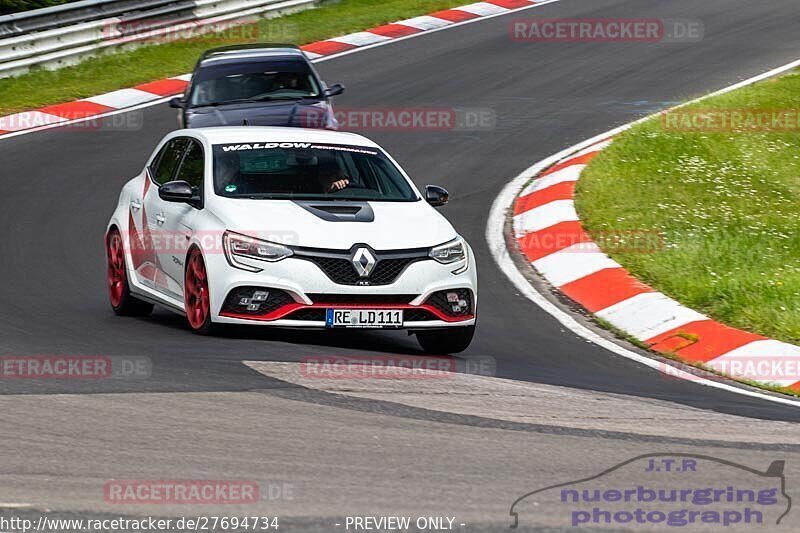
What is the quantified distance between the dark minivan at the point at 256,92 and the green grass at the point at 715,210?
3304mm

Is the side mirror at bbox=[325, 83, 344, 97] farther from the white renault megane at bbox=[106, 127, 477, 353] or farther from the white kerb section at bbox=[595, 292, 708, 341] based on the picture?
the white kerb section at bbox=[595, 292, 708, 341]

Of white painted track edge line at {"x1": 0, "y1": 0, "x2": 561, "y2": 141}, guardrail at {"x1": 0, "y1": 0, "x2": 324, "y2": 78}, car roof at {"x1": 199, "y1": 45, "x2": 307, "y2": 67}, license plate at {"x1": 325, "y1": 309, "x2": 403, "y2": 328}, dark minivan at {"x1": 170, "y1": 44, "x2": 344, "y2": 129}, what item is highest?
license plate at {"x1": 325, "y1": 309, "x2": 403, "y2": 328}

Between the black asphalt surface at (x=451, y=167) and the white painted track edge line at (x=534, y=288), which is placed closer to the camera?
the black asphalt surface at (x=451, y=167)

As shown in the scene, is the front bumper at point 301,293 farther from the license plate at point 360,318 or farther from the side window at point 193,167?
the side window at point 193,167

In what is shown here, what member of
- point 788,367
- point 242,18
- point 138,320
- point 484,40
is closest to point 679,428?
point 788,367

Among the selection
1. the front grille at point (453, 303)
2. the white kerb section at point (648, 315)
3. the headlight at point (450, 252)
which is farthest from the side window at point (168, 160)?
the white kerb section at point (648, 315)

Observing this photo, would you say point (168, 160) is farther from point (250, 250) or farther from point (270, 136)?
point (250, 250)

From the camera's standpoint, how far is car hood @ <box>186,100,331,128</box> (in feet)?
53.5

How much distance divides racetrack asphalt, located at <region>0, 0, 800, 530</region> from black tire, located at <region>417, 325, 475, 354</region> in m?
0.23

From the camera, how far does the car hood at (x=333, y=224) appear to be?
31.6ft

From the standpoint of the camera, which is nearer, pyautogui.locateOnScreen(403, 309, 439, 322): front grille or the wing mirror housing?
pyautogui.locateOnScreen(403, 309, 439, 322): front grille

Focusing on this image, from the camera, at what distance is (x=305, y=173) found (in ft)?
34.7

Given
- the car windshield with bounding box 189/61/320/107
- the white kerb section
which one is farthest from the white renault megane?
the car windshield with bounding box 189/61/320/107

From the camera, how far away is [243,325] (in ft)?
31.7
